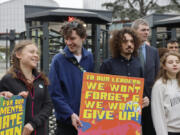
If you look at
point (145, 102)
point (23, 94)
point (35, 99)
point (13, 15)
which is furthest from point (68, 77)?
point (13, 15)

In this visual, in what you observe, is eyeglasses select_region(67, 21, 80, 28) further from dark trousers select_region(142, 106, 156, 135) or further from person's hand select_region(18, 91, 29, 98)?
dark trousers select_region(142, 106, 156, 135)

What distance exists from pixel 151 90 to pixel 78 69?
852 mm

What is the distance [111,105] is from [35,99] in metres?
0.75

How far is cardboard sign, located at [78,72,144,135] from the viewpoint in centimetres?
243

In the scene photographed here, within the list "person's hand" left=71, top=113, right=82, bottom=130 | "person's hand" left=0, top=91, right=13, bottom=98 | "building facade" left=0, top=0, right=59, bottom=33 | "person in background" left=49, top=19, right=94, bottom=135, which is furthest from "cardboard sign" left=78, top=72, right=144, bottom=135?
"building facade" left=0, top=0, right=59, bottom=33

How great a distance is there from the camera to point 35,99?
7.89ft

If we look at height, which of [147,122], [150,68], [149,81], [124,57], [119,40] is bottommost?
[147,122]

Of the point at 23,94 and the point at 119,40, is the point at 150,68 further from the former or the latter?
the point at 23,94

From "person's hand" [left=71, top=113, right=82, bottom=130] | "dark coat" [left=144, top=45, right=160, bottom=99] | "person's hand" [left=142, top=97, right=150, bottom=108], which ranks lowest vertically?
"person's hand" [left=71, top=113, right=82, bottom=130]

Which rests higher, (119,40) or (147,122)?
(119,40)

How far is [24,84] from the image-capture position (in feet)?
7.79

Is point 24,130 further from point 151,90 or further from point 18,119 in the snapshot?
Result: point 151,90

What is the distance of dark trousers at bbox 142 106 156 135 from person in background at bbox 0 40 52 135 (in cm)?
110

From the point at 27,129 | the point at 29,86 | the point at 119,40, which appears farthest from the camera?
the point at 119,40
